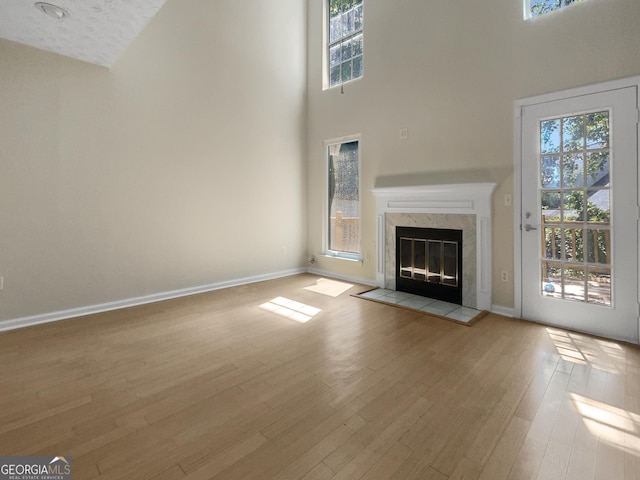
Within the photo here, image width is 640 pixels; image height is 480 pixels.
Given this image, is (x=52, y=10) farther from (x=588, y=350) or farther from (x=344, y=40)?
(x=588, y=350)

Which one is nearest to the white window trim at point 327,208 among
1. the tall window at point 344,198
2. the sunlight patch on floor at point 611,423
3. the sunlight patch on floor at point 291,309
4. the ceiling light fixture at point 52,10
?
the tall window at point 344,198

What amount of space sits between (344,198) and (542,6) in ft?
10.3

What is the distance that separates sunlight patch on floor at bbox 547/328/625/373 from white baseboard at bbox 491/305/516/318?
0.40 metres

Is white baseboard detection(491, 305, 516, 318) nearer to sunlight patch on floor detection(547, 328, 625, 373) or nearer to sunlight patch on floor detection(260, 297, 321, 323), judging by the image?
sunlight patch on floor detection(547, 328, 625, 373)

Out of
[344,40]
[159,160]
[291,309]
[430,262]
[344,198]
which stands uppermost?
[344,40]

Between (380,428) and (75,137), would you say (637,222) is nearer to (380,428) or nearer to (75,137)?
(380,428)

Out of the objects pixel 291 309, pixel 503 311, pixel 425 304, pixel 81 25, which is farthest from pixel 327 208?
pixel 81 25

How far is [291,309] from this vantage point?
147 inches

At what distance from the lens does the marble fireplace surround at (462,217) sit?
11.7ft

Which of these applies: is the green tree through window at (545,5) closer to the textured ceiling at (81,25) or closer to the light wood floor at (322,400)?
the light wood floor at (322,400)

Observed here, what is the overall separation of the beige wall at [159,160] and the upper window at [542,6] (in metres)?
3.28

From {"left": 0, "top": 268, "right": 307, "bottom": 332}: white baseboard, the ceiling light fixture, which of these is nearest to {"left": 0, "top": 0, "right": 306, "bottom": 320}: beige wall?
{"left": 0, "top": 268, "right": 307, "bottom": 332}: white baseboard

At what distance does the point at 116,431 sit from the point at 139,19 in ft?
9.58

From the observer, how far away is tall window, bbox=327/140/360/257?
505 centimetres
